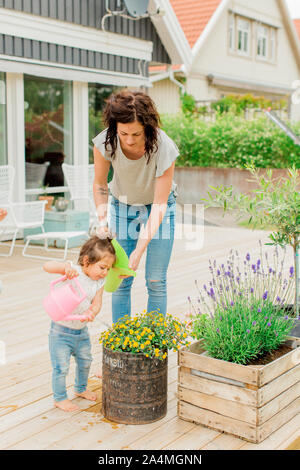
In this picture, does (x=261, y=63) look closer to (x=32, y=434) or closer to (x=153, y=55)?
(x=153, y=55)

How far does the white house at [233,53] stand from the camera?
1627 cm

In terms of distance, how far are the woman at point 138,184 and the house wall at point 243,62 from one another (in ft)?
44.6

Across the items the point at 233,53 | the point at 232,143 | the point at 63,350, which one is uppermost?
the point at 233,53

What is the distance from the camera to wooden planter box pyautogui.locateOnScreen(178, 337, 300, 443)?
260 cm

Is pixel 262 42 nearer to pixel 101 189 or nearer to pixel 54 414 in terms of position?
pixel 101 189

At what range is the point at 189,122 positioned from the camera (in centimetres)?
1291

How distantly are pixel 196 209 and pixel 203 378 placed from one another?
892 centimetres

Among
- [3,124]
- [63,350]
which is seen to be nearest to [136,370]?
[63,350]

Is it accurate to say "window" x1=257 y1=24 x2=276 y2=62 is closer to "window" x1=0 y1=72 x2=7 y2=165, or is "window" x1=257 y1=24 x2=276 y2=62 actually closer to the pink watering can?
"window" x1=0 y1=72 x2=7 y2=165

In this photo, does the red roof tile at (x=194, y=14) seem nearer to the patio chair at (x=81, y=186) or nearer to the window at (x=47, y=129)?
the window at (x=47, y=129)

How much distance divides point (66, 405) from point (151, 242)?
964mm

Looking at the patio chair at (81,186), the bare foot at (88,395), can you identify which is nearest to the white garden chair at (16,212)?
the patio chair at (81,186)

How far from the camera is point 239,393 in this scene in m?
2.62

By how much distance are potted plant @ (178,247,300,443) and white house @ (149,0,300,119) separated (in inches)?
478
